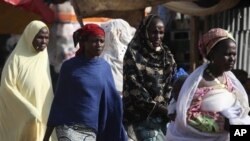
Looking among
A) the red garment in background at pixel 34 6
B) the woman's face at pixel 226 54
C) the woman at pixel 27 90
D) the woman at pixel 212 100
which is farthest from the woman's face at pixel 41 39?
the woman's face at pixel 226 54

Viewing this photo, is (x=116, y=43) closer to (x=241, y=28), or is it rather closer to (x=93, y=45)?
(x=241, y=28)

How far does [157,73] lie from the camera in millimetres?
6629

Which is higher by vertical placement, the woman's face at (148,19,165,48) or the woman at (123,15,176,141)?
the woman's face at (148,19,165,48)

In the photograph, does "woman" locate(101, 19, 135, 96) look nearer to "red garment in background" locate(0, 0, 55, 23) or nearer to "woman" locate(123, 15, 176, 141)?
"woman" locate(123, 15, 176, 141)

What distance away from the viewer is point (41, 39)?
7.87 m

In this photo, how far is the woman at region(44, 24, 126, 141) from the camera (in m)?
5.88

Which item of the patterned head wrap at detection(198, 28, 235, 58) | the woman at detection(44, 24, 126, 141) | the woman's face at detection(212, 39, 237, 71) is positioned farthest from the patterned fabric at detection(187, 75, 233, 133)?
the woman at detection(44, 24, 126, 141)

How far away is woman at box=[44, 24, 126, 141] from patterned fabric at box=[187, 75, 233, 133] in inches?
36.2

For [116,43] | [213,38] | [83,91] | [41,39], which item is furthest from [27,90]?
[213,38]

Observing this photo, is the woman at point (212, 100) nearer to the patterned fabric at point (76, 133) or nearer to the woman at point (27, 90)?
the patterned fabric at point (76, 133)

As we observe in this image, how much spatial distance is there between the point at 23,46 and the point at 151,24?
1.98 meters

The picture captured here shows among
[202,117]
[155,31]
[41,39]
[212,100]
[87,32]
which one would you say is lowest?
[202,117]

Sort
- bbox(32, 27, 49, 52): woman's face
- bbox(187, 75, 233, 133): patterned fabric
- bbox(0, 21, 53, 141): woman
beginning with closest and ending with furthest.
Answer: bbox(187, 75, 233, 133): patterned fabric, bbox(0, 21, 53, 141): woman, bbox(32, 27, 49, 52): woman's face

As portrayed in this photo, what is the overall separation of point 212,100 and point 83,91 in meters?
1.10
